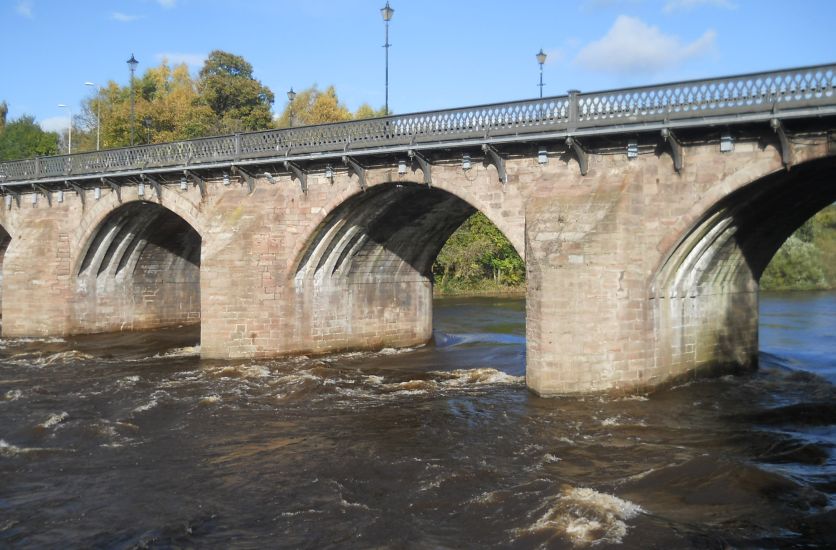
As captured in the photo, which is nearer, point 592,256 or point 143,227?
point 592,256

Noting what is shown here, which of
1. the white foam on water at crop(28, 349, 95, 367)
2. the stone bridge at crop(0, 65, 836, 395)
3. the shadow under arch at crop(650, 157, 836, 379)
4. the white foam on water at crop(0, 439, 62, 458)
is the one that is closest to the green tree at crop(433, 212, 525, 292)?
the stone bridge at crop(0, 65, 836, 395)

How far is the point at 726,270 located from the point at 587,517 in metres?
12.1

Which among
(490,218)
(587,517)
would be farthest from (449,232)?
(587,517)

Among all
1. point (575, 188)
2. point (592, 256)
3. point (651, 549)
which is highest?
point (575, 188)

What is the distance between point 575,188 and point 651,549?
35.1ft

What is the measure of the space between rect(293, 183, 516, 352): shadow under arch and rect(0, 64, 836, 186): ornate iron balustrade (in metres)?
1.97

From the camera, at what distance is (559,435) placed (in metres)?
15.4

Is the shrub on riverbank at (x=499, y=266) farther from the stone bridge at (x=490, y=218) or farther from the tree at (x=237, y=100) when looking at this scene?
the stone bridge at (x=490, y=218)

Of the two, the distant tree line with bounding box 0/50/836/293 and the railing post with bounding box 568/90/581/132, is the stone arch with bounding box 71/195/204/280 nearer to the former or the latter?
the railing post with bounding box 568/90/581/132

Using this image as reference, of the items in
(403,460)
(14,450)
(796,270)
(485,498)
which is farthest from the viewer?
(796,270)

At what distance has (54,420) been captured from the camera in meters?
17.2

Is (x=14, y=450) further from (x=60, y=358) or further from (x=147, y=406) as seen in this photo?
(x=60, y=358)

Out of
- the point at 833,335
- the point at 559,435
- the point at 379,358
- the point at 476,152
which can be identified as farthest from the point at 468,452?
the point at 833,335

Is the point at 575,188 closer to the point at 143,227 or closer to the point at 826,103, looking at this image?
the point at 826,103
